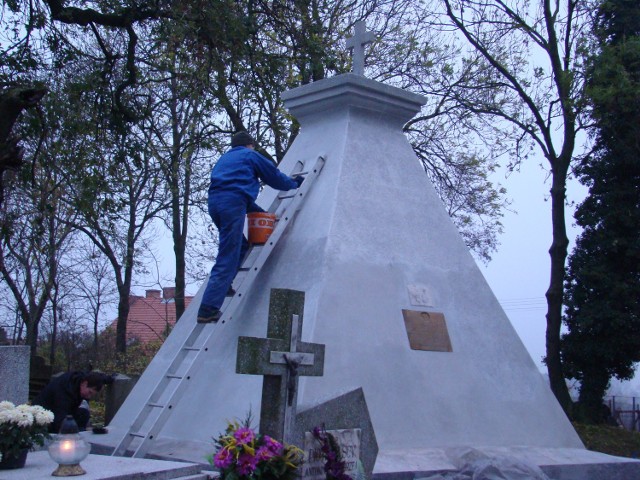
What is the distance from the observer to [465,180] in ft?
59.2

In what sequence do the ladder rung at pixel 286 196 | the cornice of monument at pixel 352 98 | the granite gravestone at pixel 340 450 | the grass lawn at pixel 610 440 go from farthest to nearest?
the grass lawn at pixel 610 440
the cornice of monument at pixel 352 98
the ladder rung at pixel 286 196
the granite gravestone at pixel 340 450

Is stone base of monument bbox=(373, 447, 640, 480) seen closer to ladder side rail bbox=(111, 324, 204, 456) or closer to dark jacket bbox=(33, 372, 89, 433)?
ladder side rail bbox=(111, 324, 204, 456)

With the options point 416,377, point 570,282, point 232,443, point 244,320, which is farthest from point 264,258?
point 570,282

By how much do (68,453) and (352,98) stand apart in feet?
14.5

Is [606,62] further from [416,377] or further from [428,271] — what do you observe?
[416,377]

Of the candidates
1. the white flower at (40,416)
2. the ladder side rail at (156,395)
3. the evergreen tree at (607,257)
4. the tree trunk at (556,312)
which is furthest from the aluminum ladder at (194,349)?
the evergreen tree at (607,257)

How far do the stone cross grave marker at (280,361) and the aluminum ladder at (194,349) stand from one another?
1.24 m

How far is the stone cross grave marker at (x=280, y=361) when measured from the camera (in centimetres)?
459

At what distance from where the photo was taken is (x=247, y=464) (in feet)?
14.0

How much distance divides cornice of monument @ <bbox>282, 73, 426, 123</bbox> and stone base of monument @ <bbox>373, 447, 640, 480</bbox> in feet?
11.0

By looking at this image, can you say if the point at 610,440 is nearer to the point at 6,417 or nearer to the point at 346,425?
the point at 346,425

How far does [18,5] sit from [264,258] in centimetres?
520

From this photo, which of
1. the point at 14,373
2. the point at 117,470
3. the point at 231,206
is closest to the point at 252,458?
the point at 117,470

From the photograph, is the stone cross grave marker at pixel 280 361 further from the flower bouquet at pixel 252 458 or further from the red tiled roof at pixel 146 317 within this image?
the red tiled roof at pixel 146 317
